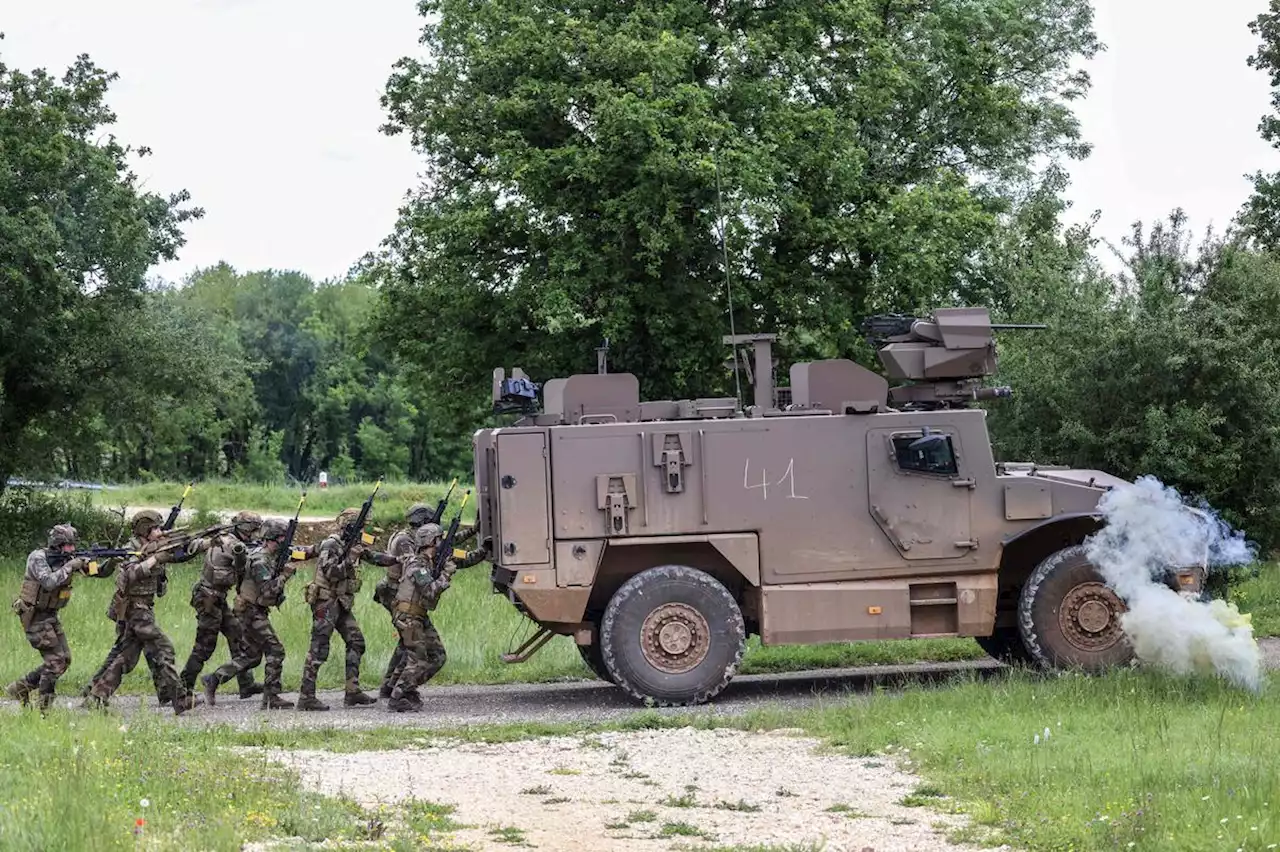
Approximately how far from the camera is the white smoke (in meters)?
13.2

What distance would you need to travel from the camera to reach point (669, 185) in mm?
24250

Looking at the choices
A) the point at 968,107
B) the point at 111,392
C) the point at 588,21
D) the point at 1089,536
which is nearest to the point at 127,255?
the point at 111,392

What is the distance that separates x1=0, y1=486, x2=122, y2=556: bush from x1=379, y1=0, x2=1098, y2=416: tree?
→ 6.07m

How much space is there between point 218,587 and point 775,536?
4658 millimetres

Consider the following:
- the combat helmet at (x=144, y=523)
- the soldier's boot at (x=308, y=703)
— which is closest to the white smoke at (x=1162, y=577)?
the soldier's boot at (x=308, y=703)

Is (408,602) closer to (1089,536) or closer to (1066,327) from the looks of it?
(1089,536)

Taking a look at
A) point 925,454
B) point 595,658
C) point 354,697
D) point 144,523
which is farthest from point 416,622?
point 925,454

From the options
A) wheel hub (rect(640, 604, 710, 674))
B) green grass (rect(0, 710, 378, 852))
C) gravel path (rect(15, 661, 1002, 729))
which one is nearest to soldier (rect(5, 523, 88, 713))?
gravel path (rect(15, 661, 1002, 729))

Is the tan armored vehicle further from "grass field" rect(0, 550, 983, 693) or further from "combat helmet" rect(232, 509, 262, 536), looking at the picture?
"grass field" rect(0, 550, 983, 693)

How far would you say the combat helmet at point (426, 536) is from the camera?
14305 millimetres

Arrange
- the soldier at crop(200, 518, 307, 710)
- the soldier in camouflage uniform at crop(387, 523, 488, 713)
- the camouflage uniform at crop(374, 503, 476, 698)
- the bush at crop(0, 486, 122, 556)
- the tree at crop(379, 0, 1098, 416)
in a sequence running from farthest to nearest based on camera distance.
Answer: the bush at crop(0, 486, 122, 556)
the tree at crop(379, 0, 1098, 416)
the camouflage uniform at crop(374, 503, 476, 698)
the soldier at crop(200, 518, 307, 710)
the soldier in camouflage uniform at crop(387, 523, 488, 713)

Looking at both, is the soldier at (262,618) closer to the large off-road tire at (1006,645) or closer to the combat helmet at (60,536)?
the combat helmet at (60,536)

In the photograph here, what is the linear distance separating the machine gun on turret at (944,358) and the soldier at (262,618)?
5.30 metres

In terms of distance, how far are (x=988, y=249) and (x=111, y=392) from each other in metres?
14.5
